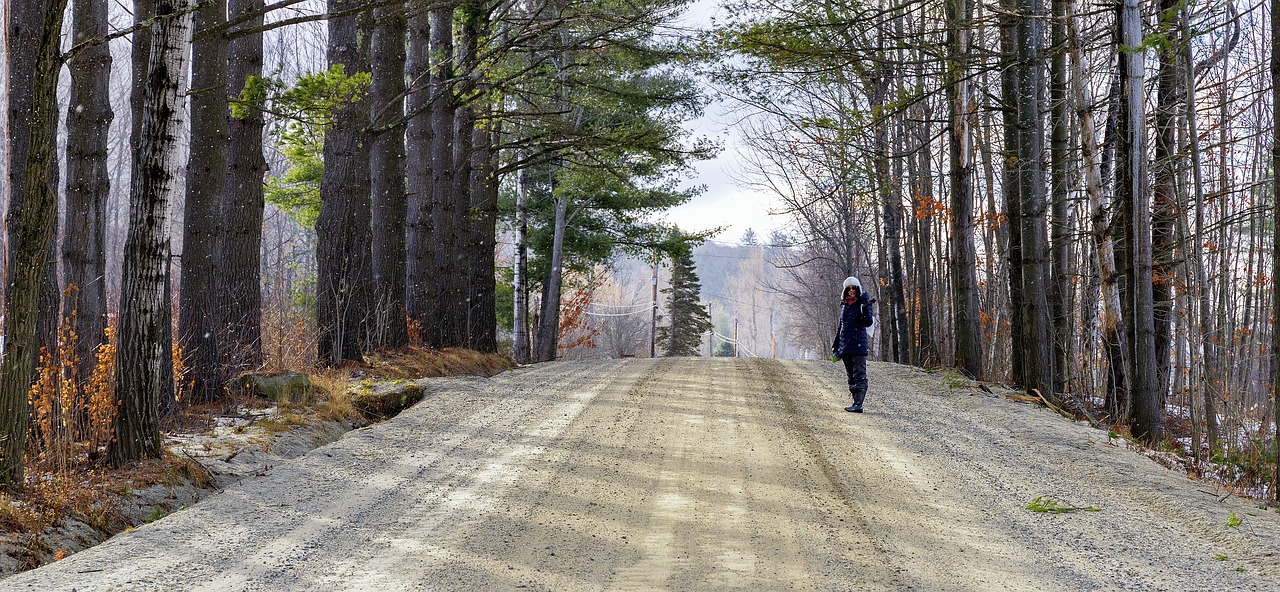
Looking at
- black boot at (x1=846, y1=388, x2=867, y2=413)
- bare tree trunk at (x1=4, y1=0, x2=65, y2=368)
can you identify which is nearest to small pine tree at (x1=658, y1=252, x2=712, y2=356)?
black boot at (x1=846, y1=388, x2=867, y2=413)

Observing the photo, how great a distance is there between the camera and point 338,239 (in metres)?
12.8

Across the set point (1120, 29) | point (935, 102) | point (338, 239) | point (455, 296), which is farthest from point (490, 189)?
point (1120, 29)

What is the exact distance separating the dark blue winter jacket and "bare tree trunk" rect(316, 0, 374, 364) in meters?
6.78

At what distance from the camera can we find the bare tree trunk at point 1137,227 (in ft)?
30.9

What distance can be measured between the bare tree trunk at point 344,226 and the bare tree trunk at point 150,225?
18.0 ft

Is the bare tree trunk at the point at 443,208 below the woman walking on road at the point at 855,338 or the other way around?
the other way around

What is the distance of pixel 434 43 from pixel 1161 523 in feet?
48.9

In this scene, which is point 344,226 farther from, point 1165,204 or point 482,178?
point 1165,204

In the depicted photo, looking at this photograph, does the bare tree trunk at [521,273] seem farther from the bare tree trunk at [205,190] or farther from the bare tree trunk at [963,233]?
the bare tree trunk at [205,190]

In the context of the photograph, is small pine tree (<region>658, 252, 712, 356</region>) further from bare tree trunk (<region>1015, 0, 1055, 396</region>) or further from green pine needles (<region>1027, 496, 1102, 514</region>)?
green pine needles (<region>1027, 496, 1102, 514</region>)

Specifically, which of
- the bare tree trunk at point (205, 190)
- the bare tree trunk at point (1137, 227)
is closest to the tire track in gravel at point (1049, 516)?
the bare tree trunk at point (1137, 227)

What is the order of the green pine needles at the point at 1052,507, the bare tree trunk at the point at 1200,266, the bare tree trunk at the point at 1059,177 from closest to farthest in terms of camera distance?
the green pine needles at the point at 1052,507
the bare tree trunk at the point at 1200,266
the bare tree trunk at the point at 1059,177

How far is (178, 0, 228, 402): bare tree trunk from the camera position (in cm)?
917

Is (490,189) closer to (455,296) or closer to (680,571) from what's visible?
(455,296)
